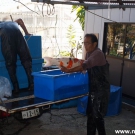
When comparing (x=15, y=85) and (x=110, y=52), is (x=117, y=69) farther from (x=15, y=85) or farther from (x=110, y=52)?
(x=15, y=85)

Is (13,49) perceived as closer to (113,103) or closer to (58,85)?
(58,85)

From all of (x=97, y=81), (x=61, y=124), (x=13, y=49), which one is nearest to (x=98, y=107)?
(x=97, y=81)

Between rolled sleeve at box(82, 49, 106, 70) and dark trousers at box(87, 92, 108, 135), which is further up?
rolled sleeve at box(82, 49, 106, 70)

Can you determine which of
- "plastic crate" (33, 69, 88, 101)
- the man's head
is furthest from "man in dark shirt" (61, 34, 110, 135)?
"plastic crate" (33, 69, 88, 101)

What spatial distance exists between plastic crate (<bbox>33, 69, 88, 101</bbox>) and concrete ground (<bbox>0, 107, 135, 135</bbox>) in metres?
1.13

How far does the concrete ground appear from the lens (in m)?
4.54

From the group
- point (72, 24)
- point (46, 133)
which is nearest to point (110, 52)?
point (46, 133)

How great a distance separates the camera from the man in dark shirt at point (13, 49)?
12.6 feet

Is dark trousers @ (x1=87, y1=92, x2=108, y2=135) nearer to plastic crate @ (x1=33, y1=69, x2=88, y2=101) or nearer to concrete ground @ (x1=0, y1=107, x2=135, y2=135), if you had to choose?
plastic crate @ (x1=33, y1=69, x2=88, y2=101)

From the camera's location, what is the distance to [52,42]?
40.7 feet

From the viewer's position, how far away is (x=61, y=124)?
495 cm

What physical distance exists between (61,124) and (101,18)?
12.4 ft

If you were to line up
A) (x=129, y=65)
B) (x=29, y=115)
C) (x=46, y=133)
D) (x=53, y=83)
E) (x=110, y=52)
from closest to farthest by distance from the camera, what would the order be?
(x=53, y=83)
(x=29, y=115)
(x=46, y=133)
(x=129, y=65)
(x=110, y=52)

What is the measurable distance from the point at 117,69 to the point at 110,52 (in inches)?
25.4
